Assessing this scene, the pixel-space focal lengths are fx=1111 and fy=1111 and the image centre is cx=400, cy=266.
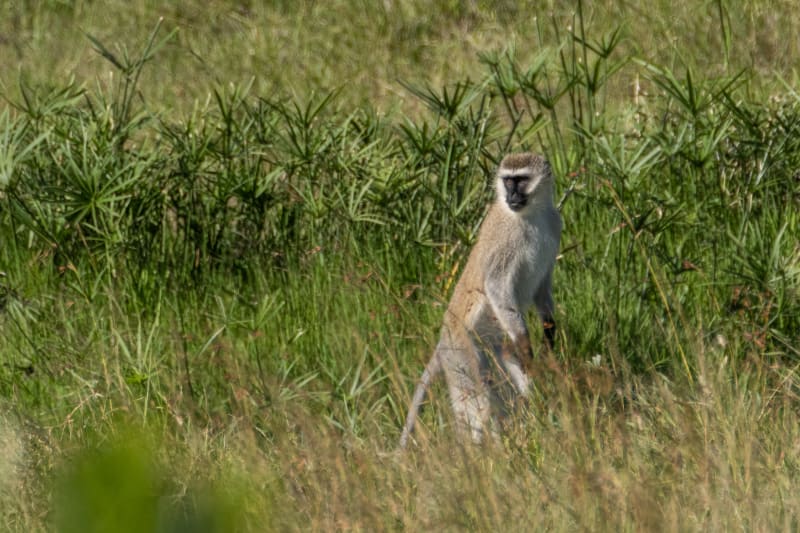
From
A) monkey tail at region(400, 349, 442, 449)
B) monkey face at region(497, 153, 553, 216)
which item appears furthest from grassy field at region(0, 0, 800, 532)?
monkey face at region(497, 153, 553, 216)

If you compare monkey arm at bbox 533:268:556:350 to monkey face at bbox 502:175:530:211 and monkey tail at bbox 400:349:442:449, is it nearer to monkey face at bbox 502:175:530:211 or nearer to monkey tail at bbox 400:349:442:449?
monkey face at bbox 502:175:530:211

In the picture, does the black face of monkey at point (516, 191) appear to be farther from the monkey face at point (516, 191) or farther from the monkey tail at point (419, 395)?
the monkey tail at point (419, 395)

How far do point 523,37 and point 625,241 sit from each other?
6.23 metres

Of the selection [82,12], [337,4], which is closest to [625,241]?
[337,4]

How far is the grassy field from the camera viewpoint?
376cm

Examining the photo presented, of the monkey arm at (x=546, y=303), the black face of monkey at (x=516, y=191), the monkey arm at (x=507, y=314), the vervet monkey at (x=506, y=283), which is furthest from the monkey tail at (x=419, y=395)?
the black face of monkey at (x=516, y=191)

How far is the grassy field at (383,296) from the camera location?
3.76 meters

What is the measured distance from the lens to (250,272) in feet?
20.9

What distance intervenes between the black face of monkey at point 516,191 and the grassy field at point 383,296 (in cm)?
44

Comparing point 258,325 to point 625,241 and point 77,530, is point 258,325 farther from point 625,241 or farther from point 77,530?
point 77,530

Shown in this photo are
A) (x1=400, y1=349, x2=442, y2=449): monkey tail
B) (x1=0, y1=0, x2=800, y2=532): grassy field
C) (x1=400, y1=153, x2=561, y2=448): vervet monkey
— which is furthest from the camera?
(x1=400, y1=153, x2=561, y2=448): vervet monkey

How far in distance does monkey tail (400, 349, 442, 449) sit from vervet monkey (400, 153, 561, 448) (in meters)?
0.03

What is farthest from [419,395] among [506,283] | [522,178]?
[522,178]

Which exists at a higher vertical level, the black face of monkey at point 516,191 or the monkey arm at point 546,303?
the black face of monkey at point 516,191
